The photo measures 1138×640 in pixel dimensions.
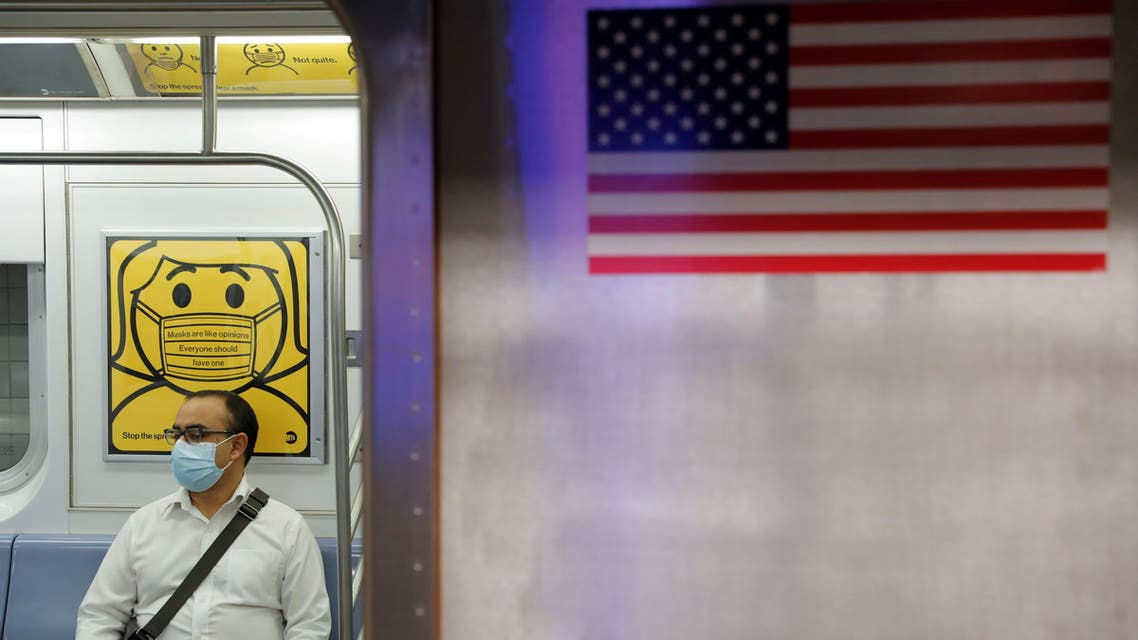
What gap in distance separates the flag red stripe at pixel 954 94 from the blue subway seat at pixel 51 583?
299 cm

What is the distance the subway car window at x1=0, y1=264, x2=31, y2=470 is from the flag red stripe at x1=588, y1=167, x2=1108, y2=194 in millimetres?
3641

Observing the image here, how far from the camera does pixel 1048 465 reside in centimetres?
140

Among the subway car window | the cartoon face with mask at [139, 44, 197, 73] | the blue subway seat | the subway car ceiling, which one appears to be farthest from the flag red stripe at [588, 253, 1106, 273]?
the subway car window

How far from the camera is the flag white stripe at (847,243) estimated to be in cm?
141

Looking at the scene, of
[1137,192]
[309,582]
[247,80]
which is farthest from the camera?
[247,80]

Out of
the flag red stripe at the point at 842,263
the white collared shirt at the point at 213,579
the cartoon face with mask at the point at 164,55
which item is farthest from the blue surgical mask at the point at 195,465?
the flag red stripe at the point at 842,263

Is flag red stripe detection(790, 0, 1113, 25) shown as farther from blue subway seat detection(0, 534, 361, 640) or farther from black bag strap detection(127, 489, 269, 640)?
blue subway seat detection(0, 534, 361, 640)

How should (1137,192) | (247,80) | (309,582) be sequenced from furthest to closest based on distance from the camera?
1. (247,80)
2. (309,582)
3. (1137,192)

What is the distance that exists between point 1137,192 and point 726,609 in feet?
2.99

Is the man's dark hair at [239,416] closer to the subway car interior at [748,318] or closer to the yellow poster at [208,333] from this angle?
the yellow poster at [208,333]

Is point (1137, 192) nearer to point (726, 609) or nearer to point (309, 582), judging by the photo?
point (726, 609)

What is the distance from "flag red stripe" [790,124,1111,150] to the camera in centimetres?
140

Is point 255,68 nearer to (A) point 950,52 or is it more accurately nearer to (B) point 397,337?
(B) point 397,337

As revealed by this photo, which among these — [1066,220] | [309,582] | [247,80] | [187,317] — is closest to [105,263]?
[187,317]
